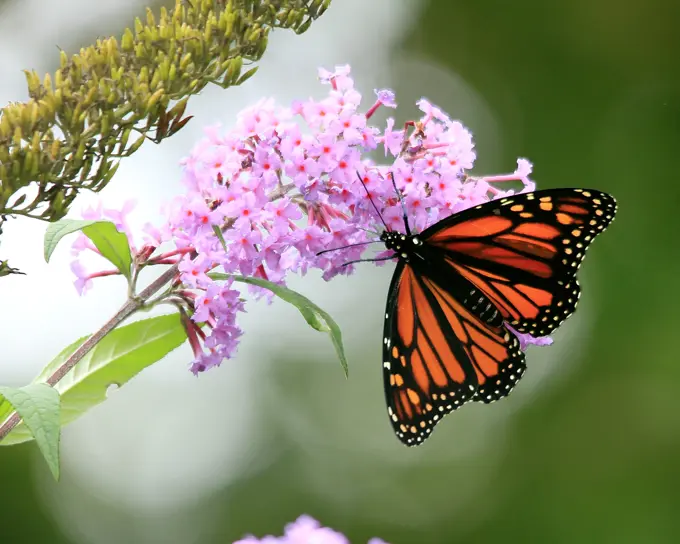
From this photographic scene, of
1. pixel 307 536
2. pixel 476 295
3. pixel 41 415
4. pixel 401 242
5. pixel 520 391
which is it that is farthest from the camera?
pixel 520 391

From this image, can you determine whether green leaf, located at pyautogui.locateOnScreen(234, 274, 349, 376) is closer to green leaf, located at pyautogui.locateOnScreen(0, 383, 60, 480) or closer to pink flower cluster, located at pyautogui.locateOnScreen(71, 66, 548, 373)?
pink flower cluster, located at pyautogui.locateOnScreen(71, 66, 548, 373)

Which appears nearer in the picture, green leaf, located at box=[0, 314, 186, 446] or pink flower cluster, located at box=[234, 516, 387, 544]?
pink flower cluster, located at box=[234, 516, 387, 544]

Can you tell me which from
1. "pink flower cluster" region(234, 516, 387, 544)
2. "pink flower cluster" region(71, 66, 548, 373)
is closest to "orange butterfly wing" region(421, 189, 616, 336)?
"pink flower cluster" region(71, 66, 548, 373)

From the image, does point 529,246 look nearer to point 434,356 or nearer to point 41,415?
point 434,356

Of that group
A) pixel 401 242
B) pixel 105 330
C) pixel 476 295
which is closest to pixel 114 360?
pixel 105 330

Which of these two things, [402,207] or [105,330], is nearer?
[105,330]

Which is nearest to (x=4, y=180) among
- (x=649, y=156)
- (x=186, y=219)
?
(x=186, y=219)

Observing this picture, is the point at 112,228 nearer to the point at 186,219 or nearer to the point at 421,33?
the point at 186,219
